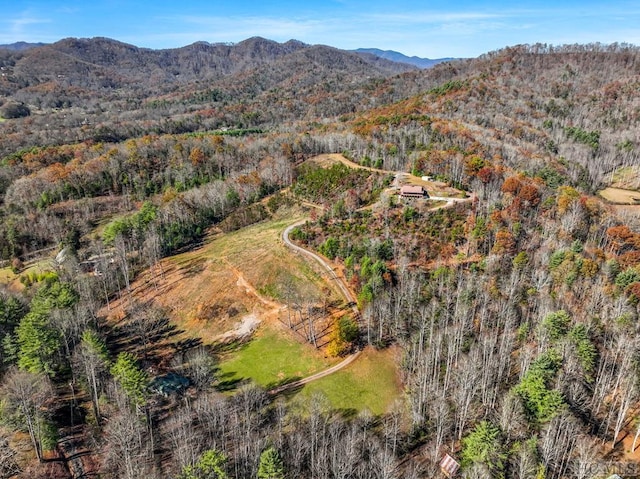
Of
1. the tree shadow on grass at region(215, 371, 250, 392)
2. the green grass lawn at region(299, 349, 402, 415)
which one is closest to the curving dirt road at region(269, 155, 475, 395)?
the green grass lawn at region(299, 349, 402, 415)

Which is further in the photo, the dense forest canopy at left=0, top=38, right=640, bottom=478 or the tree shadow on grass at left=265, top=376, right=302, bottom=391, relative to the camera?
the tree shadow on grass at left=265, top=376, right=302, bottom=391

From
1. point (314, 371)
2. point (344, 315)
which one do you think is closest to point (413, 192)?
point (344, 315)

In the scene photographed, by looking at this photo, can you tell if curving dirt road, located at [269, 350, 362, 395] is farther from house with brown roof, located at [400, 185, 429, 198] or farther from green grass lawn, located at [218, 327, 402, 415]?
house with brown roof, located at [400, 185, 429, 198]

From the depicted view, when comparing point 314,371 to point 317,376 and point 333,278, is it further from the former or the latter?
point 333,278

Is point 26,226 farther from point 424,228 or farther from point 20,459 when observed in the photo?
point 424,228

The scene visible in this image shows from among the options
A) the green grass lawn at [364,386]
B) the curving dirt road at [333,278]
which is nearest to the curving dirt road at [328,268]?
the curving dirt road at [333,278]
